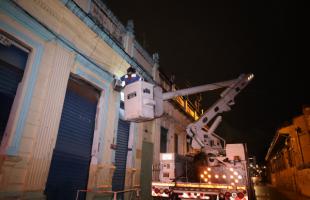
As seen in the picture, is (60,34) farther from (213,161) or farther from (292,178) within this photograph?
(292,178)

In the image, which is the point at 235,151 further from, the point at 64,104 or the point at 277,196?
the point at 277,196

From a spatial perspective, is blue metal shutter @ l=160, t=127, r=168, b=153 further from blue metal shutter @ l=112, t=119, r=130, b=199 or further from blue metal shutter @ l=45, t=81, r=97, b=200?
blue metal shutter @ l=45, t=81, r=97, b=200

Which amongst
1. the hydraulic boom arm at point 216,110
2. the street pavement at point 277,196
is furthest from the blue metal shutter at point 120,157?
the street pavement at point 277,196

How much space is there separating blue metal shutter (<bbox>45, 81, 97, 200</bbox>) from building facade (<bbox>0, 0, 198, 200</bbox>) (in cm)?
3

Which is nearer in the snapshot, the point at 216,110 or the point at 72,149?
the point at 72,149

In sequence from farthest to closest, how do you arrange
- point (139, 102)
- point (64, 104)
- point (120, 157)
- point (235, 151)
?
1. point (120, 157)
2. point (235, 151)
3. point (139, 102)
4. point (64, 104)

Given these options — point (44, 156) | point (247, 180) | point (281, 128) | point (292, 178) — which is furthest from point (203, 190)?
point (292, 178)

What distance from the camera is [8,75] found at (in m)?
6.14

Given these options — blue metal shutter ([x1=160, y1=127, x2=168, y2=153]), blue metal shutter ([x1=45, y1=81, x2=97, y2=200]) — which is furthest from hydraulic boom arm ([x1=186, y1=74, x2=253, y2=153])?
blue metal shutter ([x1=45, y1=81, x2=97, y2=200])

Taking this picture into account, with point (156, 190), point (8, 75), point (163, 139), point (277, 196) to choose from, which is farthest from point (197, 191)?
point (277, 196)

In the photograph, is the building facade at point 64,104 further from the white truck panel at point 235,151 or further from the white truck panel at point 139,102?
the white truck panel at point 235,151

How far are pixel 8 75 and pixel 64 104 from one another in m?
2.10

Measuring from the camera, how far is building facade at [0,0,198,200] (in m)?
5.98

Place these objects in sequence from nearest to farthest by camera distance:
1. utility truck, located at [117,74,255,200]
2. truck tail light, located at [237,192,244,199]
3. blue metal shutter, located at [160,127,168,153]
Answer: truck tail light, located at [237,192,244,199]
utility truck, located at [117,74,255,200]
blue metal shutter, located at [160,127,168,153]
